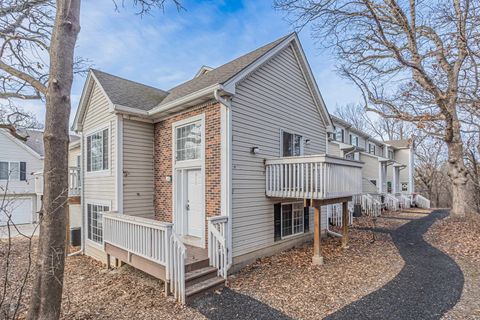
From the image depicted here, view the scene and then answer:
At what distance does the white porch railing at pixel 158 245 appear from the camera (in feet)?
17.3

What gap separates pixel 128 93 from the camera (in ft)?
31.3

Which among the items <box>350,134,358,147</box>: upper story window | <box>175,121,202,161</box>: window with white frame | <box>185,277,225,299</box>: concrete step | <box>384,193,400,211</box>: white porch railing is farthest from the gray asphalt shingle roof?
<box>384,193,400,211</box>: white porch railing

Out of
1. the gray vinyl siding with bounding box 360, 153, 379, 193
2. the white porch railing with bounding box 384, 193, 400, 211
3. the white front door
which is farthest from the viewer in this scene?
the gray vinyl siding with bounding box 360, 153, 379, 193

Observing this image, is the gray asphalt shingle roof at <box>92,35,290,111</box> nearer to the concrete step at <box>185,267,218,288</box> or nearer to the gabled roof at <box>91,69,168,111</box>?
the gabled roof at <box>91,69,168,111</box>

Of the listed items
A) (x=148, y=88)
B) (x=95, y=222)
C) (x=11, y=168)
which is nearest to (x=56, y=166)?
(x=95, y=222)

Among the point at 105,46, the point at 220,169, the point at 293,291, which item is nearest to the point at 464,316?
the point at 293,291

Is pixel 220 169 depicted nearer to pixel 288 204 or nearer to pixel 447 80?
pixel 288 204

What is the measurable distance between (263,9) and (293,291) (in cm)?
933

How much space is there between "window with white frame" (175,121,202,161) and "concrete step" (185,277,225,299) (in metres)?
3.36

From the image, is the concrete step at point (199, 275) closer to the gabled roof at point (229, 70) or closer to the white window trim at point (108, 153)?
the gabled roof at point (229, 70)

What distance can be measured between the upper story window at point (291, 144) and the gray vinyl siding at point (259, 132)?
22 centimetres

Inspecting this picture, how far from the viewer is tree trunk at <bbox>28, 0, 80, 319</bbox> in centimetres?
413

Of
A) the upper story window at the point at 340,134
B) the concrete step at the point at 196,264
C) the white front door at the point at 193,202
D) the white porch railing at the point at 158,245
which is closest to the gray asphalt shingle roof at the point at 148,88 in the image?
the white front door at the point at 193,202

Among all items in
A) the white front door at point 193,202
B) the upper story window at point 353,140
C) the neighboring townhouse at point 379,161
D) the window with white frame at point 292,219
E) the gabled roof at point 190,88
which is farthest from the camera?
the upper story window at point 353,140
